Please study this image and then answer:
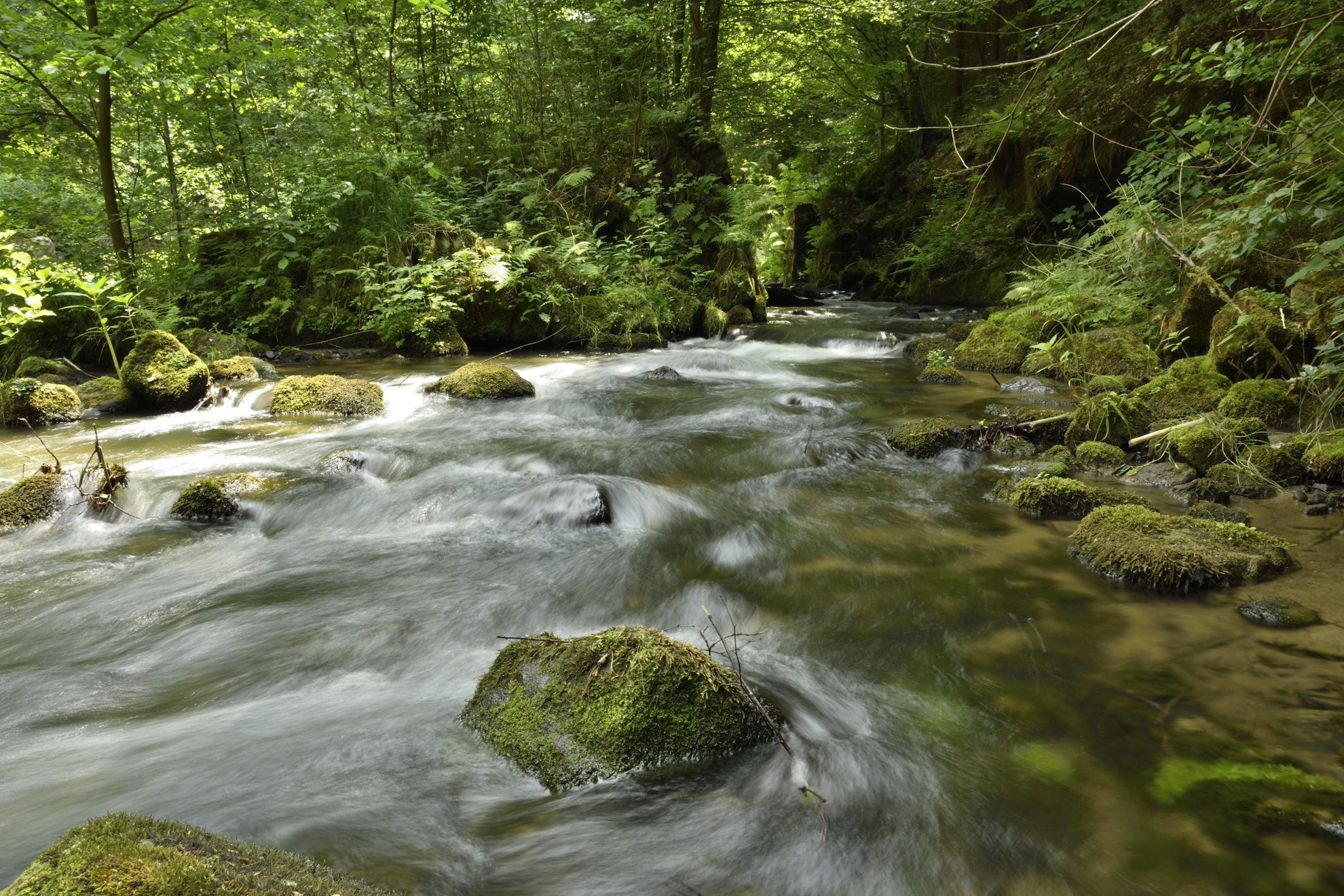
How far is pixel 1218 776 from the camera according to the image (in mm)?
2572

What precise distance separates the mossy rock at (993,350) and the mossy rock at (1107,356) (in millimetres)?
728

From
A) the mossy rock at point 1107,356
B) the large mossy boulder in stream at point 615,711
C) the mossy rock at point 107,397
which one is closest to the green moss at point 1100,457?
the mossy rock at point 1107,356

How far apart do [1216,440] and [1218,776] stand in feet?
13.1

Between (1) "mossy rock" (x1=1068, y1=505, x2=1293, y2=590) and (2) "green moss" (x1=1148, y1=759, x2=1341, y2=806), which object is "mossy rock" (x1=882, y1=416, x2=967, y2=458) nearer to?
(1) "mossy rock" (x1=1068, y1=505, x2=1293, y2=590)

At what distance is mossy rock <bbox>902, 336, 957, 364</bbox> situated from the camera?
1081 centimetres

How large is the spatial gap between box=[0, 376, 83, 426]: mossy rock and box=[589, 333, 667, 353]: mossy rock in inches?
284

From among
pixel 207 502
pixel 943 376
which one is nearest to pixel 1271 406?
pixel 943 376

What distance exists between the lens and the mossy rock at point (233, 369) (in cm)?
922

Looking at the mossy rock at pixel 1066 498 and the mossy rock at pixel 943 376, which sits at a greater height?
the mossy rock at pixel 943 376

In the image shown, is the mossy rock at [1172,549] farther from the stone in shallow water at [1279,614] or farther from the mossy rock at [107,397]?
the mossy rock at [107,397]

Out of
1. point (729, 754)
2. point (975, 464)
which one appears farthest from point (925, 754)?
point (975, 464)

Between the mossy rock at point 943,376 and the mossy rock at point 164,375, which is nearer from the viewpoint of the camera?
the mossy rock at point 164,375

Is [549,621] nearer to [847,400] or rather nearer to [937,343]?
[847,400]

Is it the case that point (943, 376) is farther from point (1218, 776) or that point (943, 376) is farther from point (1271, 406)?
point (1218, 776)
